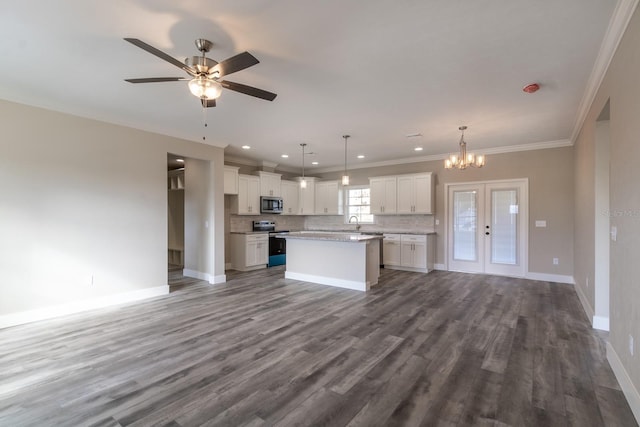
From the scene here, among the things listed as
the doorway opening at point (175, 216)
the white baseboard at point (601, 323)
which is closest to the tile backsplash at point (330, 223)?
the doorway opening at point (175, 216)

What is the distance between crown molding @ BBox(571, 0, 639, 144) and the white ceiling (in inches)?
2.1

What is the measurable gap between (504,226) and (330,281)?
386 centimetres

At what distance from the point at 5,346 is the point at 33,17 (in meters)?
3.09

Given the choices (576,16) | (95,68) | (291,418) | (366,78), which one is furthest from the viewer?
(366,78)

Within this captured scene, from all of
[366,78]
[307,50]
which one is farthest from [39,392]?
[366,78]

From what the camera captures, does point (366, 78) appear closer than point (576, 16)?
No

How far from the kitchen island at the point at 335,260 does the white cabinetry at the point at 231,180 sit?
1.92 metres

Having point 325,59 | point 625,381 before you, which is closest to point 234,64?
point 325,59

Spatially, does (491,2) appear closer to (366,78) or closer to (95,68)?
(366,78)

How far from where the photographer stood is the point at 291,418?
1.90 m

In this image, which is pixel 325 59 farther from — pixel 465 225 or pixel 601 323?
pixel 465 225

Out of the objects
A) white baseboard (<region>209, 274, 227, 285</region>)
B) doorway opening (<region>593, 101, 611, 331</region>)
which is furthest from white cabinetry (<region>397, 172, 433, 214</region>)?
white baseboard (<region>209, 274, 227, 285</region>)

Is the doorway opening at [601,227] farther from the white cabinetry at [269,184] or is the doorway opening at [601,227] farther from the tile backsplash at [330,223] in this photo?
the white cabinetry at [269,184]

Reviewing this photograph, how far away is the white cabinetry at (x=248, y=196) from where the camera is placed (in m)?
7.02
